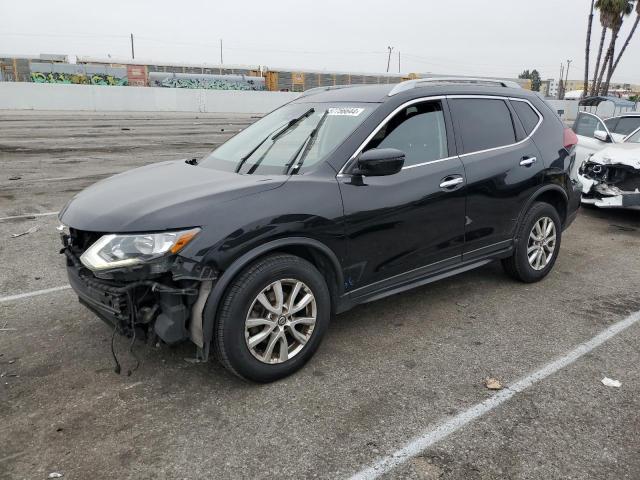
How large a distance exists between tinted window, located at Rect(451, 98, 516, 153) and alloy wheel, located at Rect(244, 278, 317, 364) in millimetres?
1925

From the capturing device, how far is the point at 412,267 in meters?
3.88

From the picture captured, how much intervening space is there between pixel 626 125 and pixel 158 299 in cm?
935

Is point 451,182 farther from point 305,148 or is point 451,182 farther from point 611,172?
point 611,172

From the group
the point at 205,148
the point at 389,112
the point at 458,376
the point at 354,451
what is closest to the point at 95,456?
the point at 354,451

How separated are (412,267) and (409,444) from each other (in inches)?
58.0

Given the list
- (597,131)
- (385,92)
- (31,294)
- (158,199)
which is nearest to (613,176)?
(597,131)

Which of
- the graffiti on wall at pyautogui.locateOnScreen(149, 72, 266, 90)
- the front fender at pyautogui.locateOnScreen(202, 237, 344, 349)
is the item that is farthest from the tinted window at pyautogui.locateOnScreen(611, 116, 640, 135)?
the graffiti on wall at pyautogui.locateOnScreen(149, 72, 266, 90)

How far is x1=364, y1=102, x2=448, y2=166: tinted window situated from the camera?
376cm

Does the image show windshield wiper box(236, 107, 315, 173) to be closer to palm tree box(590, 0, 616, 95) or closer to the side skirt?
the side skirt

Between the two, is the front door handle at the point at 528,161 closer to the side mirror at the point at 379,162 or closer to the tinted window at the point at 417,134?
the tinted window at the point at 417,134

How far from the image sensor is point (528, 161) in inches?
183

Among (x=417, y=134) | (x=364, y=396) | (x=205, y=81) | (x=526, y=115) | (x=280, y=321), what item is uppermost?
(x=205, y=81)

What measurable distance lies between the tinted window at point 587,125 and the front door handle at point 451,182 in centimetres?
601

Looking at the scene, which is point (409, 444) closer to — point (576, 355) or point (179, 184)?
point (576, 355)
